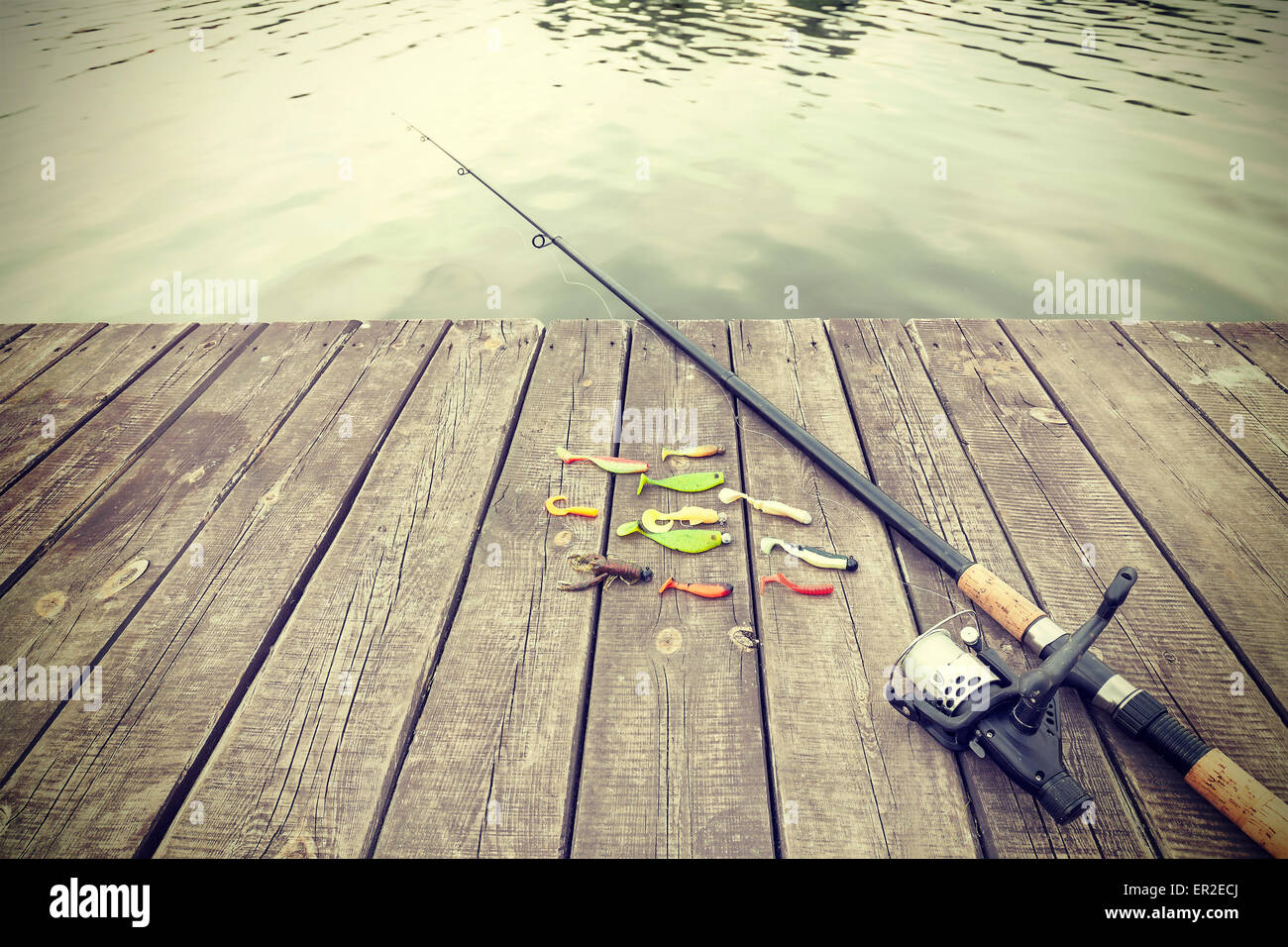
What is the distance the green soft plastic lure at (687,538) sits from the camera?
221 centimetres

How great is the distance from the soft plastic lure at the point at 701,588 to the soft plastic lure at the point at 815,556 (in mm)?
204

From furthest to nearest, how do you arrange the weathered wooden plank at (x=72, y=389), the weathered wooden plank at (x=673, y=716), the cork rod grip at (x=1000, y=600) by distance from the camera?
the weathered wooden plank at (x=72, y=389)
the cork rod grip at (x=1000, y=600)
the weathered wooden plank at (x=673, y=716)

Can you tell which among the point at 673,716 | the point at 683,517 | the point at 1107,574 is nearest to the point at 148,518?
the point at 683,517

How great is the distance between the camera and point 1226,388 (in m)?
2.82

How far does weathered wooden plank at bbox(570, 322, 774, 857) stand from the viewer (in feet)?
5.15

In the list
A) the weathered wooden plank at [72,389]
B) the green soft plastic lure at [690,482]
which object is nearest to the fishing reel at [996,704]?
the green soft plastic lure at [690,482]

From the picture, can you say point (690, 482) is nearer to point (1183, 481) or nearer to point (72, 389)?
point (1183, 481)

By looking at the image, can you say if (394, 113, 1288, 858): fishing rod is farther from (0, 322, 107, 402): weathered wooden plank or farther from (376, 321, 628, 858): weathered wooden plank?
(0, 322, 107, 402): weathered wooden plank

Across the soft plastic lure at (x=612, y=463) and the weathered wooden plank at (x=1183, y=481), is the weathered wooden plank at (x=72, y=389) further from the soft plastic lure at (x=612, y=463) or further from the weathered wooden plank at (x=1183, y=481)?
the weathered wooden plank at (x=1183, y=481)

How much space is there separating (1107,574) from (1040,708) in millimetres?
810

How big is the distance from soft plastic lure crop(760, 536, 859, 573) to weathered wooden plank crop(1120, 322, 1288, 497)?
4.99 ft
